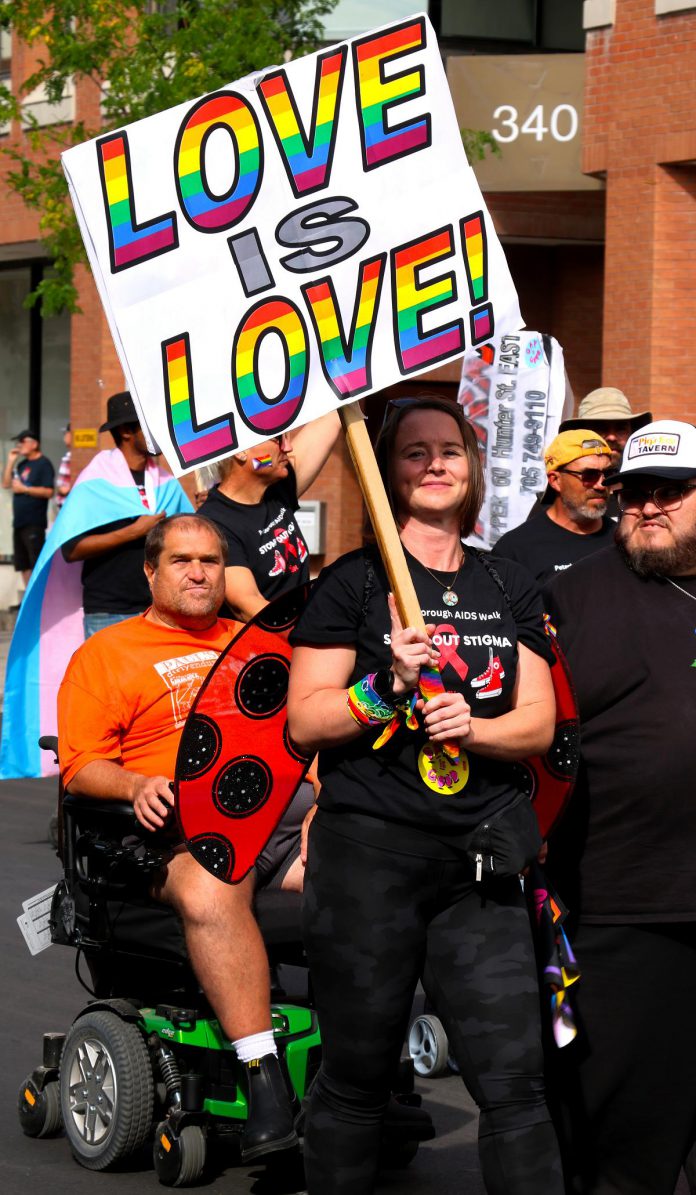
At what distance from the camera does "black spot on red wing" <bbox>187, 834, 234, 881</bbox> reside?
4.47 meters

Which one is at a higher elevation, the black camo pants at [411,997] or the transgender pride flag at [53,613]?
the transgender pride flag at [53,613]

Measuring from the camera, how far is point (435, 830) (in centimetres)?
390

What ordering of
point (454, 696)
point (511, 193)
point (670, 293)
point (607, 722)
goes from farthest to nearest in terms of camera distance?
point (511, 193)
point (670, 293)
point (607, 722)
point (454, 696)

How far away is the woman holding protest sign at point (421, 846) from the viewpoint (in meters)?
3.84

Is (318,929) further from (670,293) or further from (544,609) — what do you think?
(670,293)

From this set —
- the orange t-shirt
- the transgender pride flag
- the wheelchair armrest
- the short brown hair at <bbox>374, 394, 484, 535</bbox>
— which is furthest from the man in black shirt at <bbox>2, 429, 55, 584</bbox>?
the short brown hair at <bbox>374, 394, 484, 535</bbox>

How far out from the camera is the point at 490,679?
3963 millimetres

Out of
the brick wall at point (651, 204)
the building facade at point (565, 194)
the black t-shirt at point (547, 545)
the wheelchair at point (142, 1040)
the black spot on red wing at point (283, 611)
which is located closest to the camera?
the black spot on red wing at point (283, 611)

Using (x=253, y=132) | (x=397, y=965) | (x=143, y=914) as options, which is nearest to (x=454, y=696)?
(x=397, y=965)

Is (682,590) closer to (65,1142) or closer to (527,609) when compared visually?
(527,609)

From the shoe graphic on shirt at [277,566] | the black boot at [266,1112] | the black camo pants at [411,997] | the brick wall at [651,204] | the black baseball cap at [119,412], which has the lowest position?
the black boot at [266,1112]

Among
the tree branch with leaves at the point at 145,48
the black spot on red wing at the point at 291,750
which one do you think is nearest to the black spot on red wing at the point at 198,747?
the black spot on red wing at the point at 291,750

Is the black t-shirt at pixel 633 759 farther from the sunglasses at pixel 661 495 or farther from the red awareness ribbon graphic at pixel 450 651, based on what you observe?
the red awareness ribbon graphic at pixel 450 651

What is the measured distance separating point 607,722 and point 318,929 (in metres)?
0.75
